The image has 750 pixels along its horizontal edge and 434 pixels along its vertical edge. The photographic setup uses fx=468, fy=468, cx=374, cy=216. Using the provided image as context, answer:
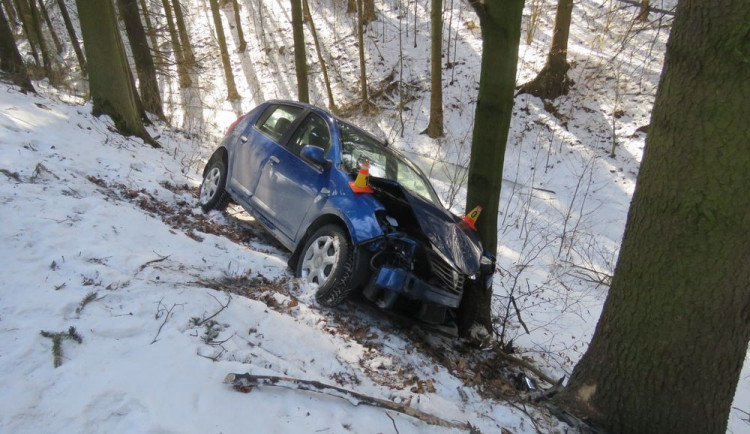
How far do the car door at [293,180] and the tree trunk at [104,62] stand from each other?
4.37 m

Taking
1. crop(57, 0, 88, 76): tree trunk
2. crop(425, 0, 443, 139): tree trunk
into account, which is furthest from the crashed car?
crop(57, 0, 88, 76): tree trunk

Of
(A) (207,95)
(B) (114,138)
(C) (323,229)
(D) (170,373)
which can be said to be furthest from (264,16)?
(D) (170,373)

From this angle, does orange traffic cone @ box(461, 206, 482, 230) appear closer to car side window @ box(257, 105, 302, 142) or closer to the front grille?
the front grille

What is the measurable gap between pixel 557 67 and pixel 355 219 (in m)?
11.7

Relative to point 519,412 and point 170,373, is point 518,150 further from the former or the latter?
point 170,373

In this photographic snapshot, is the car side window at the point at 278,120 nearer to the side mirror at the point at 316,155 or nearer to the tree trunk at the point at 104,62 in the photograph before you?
the side mirror at the point at 316,155

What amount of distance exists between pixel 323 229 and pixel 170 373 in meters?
2.08

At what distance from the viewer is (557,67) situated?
1351 centimetres

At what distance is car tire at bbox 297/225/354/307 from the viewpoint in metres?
3.97

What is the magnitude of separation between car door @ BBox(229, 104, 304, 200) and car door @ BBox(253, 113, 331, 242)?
0.47 ft

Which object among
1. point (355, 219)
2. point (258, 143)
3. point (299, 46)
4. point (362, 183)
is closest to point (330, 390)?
point (355, 219)

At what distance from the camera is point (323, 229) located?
436cm

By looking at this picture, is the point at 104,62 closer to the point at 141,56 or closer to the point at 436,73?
the point at 141,56

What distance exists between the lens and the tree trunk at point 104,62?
7.82 meters
